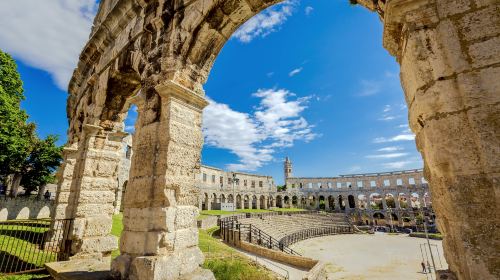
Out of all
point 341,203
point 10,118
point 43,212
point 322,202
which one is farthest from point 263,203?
point 10,118

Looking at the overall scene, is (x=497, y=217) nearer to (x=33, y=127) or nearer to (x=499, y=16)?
(x=499, y=16)

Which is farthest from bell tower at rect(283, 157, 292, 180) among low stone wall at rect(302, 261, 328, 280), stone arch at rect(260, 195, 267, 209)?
low stone wall at rect(302, 261, 328, 280)

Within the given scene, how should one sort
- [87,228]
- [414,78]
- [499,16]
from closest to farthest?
[499,16]
[414,78]
[87,228]

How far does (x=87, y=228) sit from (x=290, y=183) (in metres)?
45.4

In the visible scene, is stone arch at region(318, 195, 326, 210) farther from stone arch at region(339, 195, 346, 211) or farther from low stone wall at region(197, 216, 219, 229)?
low stone wall at region(197, 216, 219, 229)

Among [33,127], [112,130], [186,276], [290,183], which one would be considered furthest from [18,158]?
[290,183]

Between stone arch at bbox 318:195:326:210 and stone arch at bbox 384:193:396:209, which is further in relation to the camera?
stone arch at bbox 318:195:326:210

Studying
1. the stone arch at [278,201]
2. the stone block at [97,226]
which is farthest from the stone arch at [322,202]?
the stone block at [97,226]

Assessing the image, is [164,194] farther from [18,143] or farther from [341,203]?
[341,203]

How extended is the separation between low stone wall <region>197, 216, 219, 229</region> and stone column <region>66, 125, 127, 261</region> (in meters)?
11.8

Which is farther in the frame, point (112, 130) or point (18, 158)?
point (18, 158)

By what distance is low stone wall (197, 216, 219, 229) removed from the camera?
1714 centimetres

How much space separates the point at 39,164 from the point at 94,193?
2079cm

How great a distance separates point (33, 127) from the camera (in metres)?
20.5
